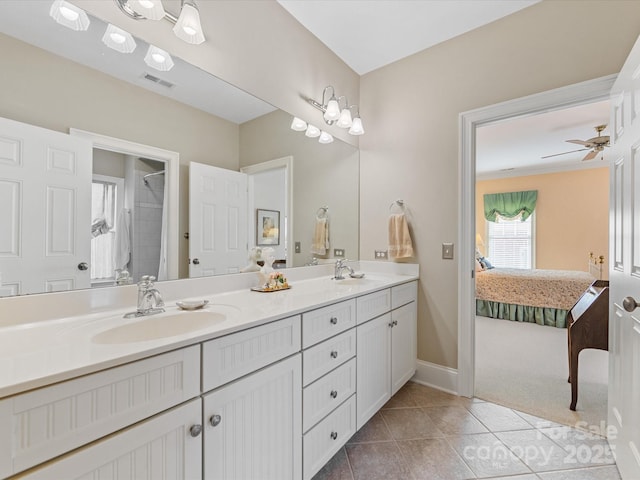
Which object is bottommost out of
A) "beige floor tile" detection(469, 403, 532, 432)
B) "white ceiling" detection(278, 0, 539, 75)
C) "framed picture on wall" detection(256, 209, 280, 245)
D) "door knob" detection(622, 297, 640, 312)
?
"beige floor tile" detection(469, 403, 532, 432)

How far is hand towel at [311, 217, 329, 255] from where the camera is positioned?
7.63 feet

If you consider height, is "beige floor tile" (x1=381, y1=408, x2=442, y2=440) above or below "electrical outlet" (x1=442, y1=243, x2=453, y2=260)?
below

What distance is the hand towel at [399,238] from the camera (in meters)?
2.34

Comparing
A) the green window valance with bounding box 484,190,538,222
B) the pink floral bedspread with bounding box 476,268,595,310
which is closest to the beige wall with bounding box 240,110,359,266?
the pink floral bedspread with bounding box 476,268,595,310

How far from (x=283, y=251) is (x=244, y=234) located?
364 mm

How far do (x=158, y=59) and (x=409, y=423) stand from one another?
2377 mm

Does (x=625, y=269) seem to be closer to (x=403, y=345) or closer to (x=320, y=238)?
(x=403, y=345)

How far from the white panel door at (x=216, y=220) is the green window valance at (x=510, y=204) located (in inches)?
251

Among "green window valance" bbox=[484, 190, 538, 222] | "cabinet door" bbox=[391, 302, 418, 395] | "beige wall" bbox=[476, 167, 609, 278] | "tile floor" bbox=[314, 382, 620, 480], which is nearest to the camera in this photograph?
"tile floor" bbox=[314, 382, 620, 480]

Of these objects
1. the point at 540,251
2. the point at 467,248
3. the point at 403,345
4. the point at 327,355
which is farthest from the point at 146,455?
the point at 540,251

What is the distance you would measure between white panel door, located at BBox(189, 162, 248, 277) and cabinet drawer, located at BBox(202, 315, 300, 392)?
0.62m

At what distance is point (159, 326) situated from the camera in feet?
3.74

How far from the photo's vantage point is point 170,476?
32.8 inches

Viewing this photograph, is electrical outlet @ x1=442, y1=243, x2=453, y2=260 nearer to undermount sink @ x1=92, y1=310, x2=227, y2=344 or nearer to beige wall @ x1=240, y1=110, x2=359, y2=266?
beige wall @ x1=240, y1=110, x2=359, y2=266
